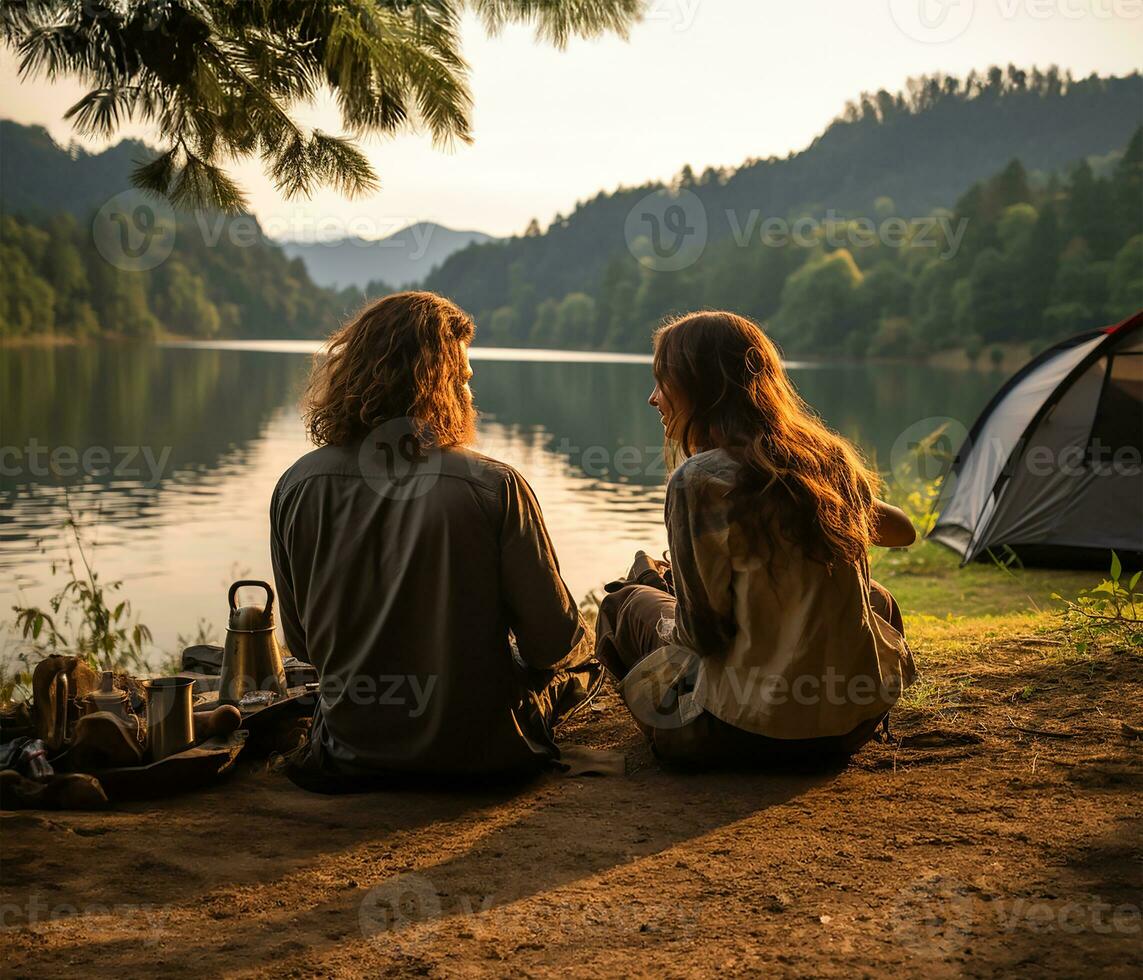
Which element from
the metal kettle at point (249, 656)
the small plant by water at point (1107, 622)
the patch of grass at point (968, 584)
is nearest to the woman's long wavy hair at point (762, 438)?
the metal kettle at point (249, 656)

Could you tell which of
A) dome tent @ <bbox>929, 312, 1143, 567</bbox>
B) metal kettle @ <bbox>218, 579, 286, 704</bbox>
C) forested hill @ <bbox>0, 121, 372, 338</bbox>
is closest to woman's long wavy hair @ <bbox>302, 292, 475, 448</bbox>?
metal kettle @ <bbox>218, 579, 286, 704</bbox>

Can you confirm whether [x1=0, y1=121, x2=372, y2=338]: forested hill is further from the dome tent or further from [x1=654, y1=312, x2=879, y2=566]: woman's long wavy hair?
[x1=654, y1=312, x2=879, y2=566]: woman's long wavy hair

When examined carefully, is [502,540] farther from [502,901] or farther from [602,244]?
[602,244]

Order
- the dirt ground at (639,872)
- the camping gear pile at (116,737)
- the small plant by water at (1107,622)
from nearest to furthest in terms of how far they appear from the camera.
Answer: the dirt ground at (639,872), the camping gear pile at (116,737), the small plant by water at (1107,622)

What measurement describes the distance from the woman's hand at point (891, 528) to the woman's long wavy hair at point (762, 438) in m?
0.08

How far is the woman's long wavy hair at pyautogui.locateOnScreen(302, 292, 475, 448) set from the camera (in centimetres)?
320

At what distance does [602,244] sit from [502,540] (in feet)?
325

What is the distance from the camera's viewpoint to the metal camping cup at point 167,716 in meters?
3.27

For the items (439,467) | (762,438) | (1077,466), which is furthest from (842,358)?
(439,467)

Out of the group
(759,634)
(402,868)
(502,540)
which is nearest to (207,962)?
(402,868)

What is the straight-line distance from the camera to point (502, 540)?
318 centimetres

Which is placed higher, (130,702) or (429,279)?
(429,279)

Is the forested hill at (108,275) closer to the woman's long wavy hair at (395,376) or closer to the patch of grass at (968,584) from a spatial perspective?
the patch of grass at (968,584)

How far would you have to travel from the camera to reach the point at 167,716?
3287mm
